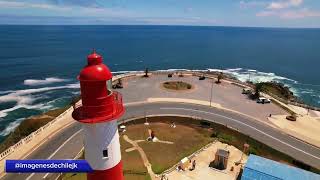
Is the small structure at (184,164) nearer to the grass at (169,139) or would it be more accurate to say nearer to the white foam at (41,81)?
the grass at (169,139)

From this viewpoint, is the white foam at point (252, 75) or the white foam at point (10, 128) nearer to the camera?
the white foam at point (10, 128)

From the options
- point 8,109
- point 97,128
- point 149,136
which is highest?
point 97,128

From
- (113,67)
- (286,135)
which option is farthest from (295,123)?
(113,67)

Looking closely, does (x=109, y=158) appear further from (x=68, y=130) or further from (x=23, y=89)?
(x=23, y=89)

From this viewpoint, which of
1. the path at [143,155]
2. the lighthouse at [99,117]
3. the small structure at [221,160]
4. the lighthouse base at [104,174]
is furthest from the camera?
the small structure at [221,160]

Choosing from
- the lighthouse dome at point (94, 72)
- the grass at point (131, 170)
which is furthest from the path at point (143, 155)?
the lighthouse dome at point (94, 72)

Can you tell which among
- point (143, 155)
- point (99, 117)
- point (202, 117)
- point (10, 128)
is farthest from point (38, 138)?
point (99, 117)
